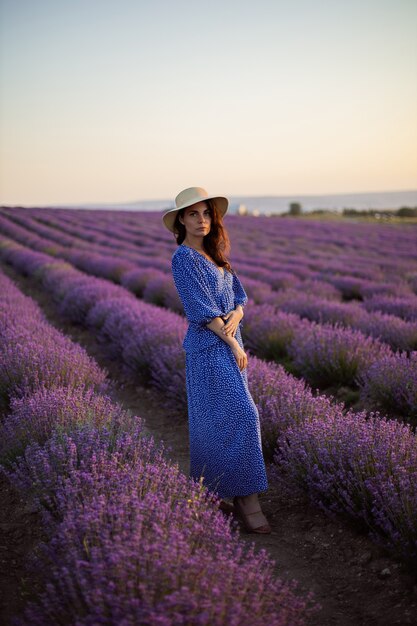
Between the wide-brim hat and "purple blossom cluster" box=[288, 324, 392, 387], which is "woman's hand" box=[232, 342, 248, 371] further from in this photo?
"purple blossom cluster" box=[288, 324, 392, 387]

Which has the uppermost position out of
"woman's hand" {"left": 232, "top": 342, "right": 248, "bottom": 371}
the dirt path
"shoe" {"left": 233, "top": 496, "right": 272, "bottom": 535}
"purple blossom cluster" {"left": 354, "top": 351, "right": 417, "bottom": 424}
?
"woman's hand" {"left": 232, "top": 342, "right": 248, "bottom": 371}

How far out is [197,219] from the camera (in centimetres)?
260

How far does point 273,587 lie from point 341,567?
0.93 m

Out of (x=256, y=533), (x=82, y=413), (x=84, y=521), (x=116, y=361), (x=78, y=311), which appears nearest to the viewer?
(x=84, y=521)

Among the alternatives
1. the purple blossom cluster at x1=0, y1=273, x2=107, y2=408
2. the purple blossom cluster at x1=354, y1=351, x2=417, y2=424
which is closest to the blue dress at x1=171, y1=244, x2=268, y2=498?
the purple blossom cluster at x1=0, y1=273, x2=107, y2=408

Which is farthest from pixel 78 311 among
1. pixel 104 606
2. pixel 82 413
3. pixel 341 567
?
pixel 104 606

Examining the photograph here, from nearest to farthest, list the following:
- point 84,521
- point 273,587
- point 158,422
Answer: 1. point 273,587
2. point 84,521
3. point 158,422

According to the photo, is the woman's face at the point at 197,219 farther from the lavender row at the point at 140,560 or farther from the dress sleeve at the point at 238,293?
the lavender row at the point at 140,560

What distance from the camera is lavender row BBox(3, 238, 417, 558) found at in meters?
2.15

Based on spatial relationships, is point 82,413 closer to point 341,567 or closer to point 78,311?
point 341,567

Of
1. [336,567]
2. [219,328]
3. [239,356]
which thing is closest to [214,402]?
[239,356]

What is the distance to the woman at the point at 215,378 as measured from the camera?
2457 millimetres

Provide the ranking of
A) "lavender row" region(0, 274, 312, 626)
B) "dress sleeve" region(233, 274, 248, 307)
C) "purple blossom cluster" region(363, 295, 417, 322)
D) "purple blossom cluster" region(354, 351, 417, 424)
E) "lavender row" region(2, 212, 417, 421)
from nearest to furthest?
"lavender row" region(0, 274, 312, 626) < "dress sleeve" region(233, 274, 248, 307) < "purple blossom cluster" region(354, 351, 417, 424) < "lavender row" region(2, 212, 417, 421) < "purple blossom cluster" region(363, 295, 417, 322)

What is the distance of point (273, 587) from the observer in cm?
151
